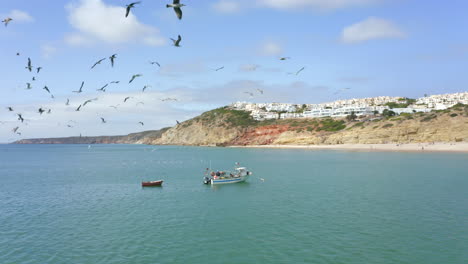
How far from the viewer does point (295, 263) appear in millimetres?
18281

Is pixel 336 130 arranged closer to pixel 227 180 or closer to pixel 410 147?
pixel 410 147

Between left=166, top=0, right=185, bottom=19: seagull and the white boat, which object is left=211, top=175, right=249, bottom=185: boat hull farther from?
left=166, top=0, right=185, bottom=19: seagull

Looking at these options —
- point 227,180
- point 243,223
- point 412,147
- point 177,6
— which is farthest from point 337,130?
point 177,6

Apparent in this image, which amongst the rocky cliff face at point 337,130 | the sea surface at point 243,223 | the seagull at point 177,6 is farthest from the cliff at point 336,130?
the seagull at point 177,6

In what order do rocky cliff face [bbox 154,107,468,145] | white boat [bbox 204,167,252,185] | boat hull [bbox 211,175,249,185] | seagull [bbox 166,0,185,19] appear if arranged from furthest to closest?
rocky cliff face [bbox 154,107,468,145] → white boat [bbox 204,167,252,185] → boat hull [bbox 211,175,249,185] → seagull [bbox 166,0,185,19]

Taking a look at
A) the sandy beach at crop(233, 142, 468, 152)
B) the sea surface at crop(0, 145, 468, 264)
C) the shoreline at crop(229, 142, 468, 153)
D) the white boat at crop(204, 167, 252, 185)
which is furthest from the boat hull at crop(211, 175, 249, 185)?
the sandy beach at crop(233, 142, 468, 152)

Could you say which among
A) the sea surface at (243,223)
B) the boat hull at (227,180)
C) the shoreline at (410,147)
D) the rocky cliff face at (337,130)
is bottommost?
the sea surface at (243,223)

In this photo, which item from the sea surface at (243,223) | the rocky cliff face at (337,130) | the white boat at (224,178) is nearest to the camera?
the sea surface at (243,223)

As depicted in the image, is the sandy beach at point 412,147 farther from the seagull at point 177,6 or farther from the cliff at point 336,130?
the seagull at point 177,6

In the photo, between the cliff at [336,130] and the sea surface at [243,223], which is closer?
the sea surface at [243,223]

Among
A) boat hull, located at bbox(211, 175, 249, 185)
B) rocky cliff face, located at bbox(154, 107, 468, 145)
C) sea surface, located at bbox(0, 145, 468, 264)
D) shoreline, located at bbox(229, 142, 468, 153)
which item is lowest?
sea surface, located at bbox(0, 145, 468, 264)

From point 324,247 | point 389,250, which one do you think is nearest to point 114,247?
point 324,247

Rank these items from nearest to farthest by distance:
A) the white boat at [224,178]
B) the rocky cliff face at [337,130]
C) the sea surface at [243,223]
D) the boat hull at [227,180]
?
the sea surface at [243,223]
the boat hull at [227,180]
the white boat at [224,178]
the rocky cliff face at [337,130]

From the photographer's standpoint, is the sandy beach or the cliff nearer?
the sandy beach
